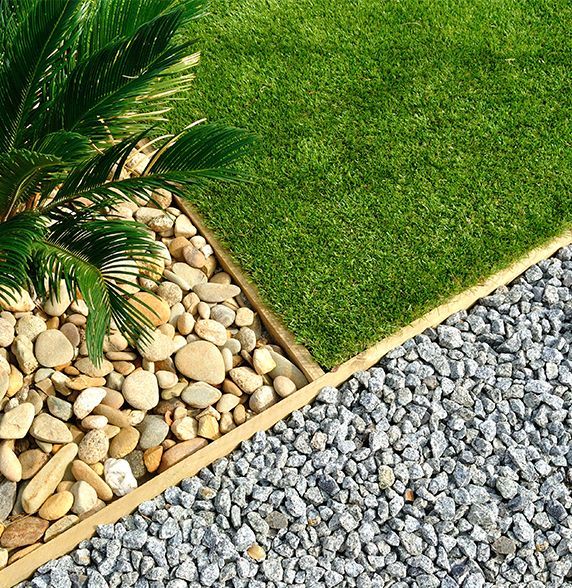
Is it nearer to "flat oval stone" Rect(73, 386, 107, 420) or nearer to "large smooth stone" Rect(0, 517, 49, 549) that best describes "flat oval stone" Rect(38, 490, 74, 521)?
"large smooth stone" Rect(0, 517, 49, 549)

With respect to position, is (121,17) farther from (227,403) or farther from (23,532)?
(23,532)

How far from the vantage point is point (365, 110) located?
13.5 ft

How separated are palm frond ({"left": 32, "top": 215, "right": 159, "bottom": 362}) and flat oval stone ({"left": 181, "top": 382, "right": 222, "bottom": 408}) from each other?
53cm

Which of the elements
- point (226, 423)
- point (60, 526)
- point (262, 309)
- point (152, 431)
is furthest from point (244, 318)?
point (60, 526)

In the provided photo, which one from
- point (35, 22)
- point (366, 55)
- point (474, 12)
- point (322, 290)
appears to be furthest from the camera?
point (474, 12)

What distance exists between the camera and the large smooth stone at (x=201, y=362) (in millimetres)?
3074

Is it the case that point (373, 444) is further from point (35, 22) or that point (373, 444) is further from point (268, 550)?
point (35, 22)

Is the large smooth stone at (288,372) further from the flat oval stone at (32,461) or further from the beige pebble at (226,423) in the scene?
the flat oval stone at (32,461)

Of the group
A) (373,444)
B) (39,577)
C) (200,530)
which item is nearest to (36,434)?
(39,577)

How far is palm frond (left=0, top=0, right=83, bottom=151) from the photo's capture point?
7.42 ft

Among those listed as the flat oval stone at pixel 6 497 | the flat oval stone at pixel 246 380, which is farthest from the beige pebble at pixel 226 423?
the flat oval stone at pixel 6 497

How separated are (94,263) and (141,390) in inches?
25.4

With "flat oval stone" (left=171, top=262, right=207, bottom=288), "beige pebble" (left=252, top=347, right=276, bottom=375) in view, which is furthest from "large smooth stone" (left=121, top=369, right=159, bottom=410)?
"flat oval stone" (left=171, top=262, right=207, bottom=288)

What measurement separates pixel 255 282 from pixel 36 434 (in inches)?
44.0
